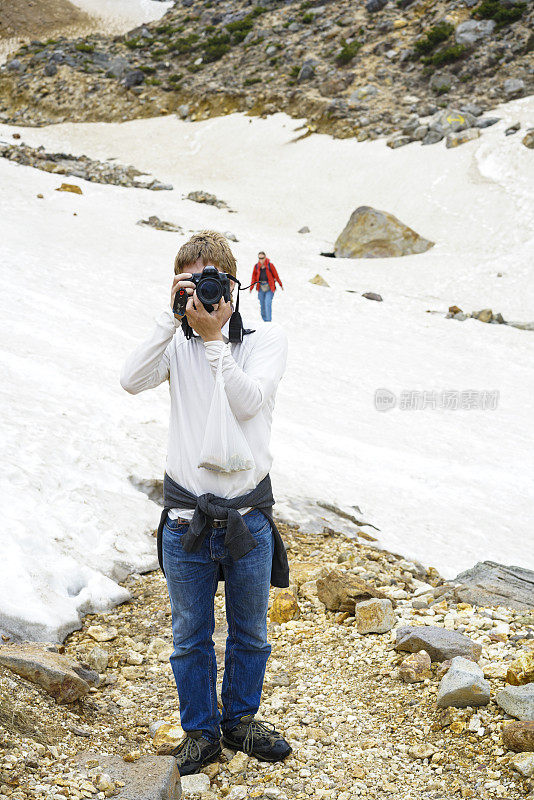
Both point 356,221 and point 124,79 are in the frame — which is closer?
point 356,221

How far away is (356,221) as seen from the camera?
82.2ft

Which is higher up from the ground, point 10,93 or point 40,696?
point 10,93

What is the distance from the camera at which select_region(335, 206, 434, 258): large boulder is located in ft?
81.1

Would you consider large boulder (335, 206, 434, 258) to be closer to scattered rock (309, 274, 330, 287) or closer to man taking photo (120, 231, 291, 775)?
scattered rock (309, 274, 330, 287)

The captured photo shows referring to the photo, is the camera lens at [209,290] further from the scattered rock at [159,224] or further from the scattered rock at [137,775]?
the scattered rock at [159,224]

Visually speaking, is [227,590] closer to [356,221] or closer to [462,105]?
[356,221]

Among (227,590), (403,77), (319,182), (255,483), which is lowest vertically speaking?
(227,590)

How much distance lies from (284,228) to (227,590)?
2641 centimetres

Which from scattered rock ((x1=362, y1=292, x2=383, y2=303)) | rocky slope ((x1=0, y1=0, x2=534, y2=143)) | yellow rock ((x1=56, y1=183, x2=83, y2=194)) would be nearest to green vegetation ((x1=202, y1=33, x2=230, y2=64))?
rocky slope ((x1=0, y1=0, x2=534, y2=143))

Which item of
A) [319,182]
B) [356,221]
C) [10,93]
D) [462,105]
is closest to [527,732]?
[356,221]

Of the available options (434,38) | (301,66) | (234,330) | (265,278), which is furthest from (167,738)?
(301,66)

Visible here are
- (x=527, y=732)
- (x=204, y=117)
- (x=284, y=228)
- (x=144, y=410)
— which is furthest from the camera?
(x=204, y=117)

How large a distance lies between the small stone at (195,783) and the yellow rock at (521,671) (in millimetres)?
1725

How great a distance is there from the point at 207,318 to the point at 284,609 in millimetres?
2966
